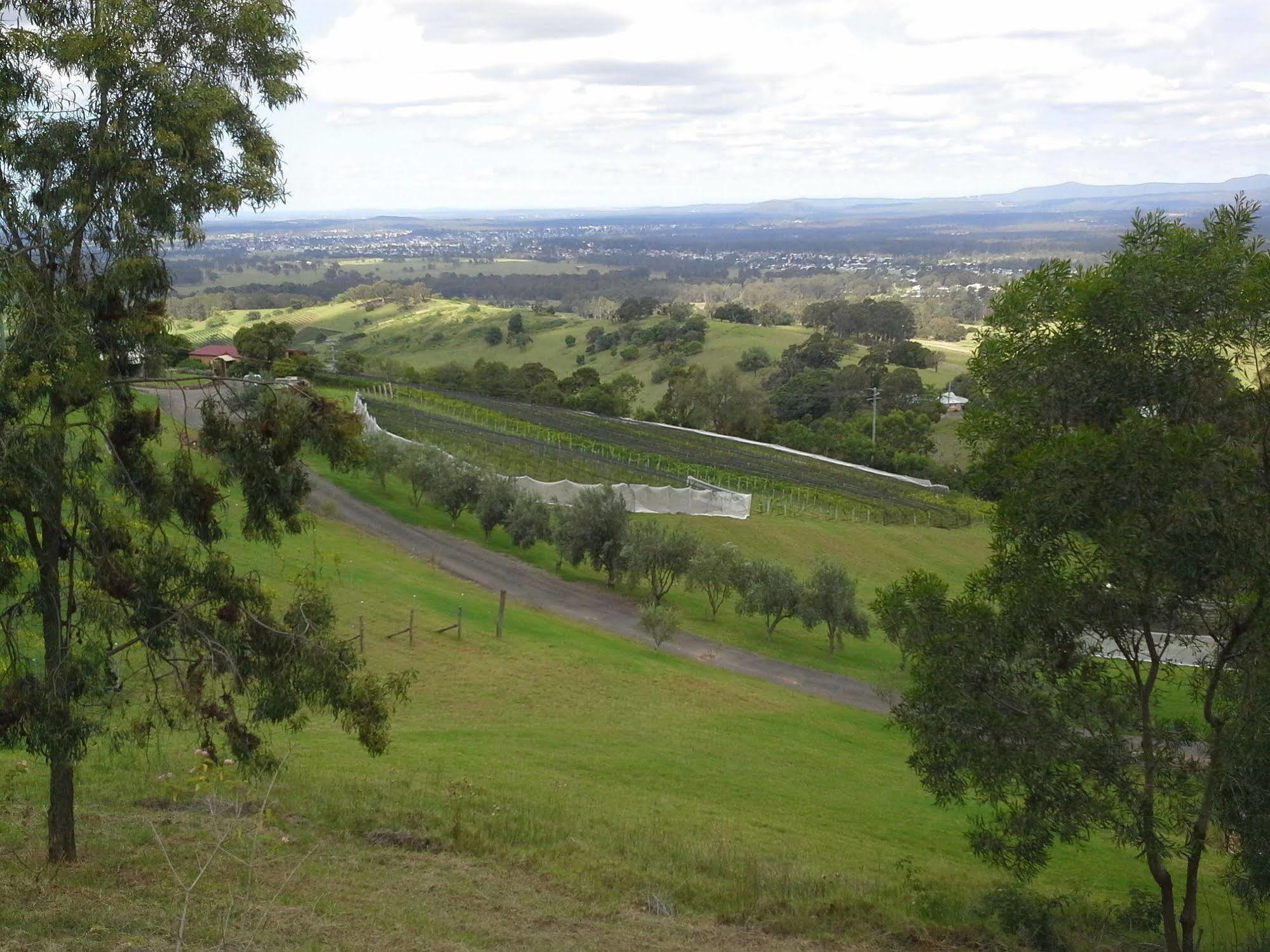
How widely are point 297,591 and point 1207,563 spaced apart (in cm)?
886

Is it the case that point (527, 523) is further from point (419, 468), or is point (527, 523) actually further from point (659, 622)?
point (659, 622)

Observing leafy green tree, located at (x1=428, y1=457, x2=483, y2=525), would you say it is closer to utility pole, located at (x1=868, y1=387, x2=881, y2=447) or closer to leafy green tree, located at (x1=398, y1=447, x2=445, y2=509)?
leafy green tree, located at (x1=398, y1=447, x2=445, y2=509)

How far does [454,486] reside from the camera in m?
43.2

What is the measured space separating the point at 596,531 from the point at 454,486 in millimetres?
6786

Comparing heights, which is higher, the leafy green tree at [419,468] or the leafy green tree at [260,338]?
the leafy green tree at [260,338]

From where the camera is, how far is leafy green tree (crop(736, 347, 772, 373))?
111125 millimetres

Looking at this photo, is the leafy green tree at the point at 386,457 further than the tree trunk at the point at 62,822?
Yes

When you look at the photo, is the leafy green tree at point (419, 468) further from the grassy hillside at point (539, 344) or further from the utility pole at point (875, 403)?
the grassy hillside at point (539, 344)

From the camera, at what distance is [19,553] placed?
421 inches

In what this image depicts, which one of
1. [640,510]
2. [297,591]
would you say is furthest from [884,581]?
[297,591]

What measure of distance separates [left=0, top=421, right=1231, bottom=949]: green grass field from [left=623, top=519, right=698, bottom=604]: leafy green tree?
42.3 ft

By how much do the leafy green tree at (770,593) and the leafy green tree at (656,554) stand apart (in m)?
2.18

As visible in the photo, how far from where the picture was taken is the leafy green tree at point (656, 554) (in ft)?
124

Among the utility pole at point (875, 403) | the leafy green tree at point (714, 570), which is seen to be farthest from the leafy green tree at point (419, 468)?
the utility pole at point (875, 403)
